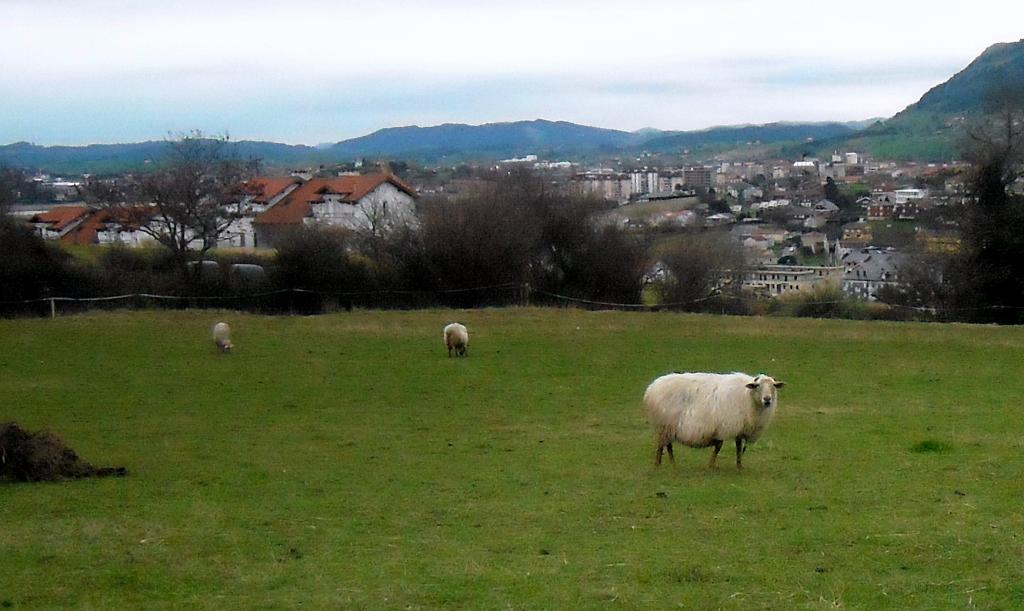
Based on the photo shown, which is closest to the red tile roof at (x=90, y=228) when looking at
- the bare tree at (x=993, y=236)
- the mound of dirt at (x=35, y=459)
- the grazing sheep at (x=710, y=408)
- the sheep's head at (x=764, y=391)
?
the bare tree at (x=993, y=236)

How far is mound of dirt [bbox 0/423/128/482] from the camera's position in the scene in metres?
15.2

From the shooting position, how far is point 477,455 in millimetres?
18281

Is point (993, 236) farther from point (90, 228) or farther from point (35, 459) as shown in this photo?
point (90, 228)

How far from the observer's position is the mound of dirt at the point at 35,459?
50.0 feet

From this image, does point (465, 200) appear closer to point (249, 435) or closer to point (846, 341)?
point (846, 341)

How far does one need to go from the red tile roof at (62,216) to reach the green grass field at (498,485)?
140ft

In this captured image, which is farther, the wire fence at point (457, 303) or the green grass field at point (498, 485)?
the wire fence at point (457, 303)

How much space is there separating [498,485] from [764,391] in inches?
163

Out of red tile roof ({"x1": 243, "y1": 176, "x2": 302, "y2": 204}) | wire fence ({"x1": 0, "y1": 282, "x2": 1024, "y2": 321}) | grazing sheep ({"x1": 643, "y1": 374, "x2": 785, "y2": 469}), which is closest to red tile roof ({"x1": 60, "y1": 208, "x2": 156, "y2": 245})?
red tile roof ({"x1": 243, "y1": 176, "x2": 302, "y2": 204})

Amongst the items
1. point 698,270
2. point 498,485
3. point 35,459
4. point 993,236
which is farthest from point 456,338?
point 698,270

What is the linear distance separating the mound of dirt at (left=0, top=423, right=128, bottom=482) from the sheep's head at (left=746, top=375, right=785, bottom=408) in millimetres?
10076

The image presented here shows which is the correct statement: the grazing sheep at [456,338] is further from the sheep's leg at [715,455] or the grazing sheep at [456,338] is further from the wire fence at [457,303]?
the wire fence at [457,303]

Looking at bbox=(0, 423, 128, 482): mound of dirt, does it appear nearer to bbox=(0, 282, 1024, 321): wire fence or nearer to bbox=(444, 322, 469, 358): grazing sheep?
bbox=(444, 322, 469, 358): grazing sheep

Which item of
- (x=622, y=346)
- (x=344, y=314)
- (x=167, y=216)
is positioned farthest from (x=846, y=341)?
(x=167, y=216)
